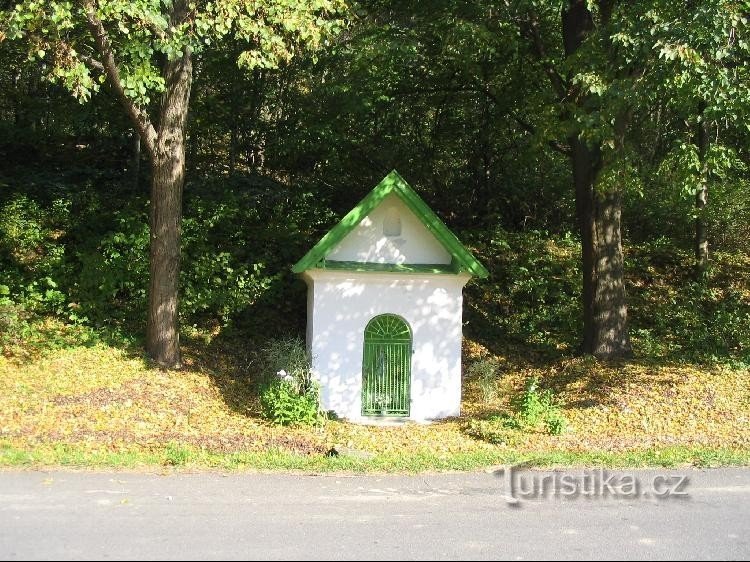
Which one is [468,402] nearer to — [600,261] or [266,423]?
[600,261]

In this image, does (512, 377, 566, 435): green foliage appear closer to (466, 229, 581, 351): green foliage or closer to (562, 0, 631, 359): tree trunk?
(562, 0, 631, 359): tree trunk

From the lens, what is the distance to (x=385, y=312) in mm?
12859

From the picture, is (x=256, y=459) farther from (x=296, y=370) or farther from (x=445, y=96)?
(x=445, y=96)

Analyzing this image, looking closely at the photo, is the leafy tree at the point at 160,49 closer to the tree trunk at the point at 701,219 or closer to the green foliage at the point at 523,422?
the green foliage at the point at 523,422

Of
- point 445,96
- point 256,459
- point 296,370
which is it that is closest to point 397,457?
point 256,459

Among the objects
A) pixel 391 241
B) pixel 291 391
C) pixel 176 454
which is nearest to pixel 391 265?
pixel 391 241

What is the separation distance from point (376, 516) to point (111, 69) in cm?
863

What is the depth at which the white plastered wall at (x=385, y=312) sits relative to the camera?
12.6m

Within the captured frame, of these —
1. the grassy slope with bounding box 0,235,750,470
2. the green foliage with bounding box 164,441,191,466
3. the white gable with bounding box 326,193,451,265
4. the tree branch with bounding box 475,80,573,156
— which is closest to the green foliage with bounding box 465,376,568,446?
the grassy slope with bounding box 0,235,750,470

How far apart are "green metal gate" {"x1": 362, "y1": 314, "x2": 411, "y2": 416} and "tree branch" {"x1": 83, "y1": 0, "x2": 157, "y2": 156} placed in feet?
17.2

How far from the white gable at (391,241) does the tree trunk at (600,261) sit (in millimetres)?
3837

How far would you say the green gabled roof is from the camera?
491 inches

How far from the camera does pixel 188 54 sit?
1323cm

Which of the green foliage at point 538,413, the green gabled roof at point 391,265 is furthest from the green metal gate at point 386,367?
the green foliage at point 538,413
